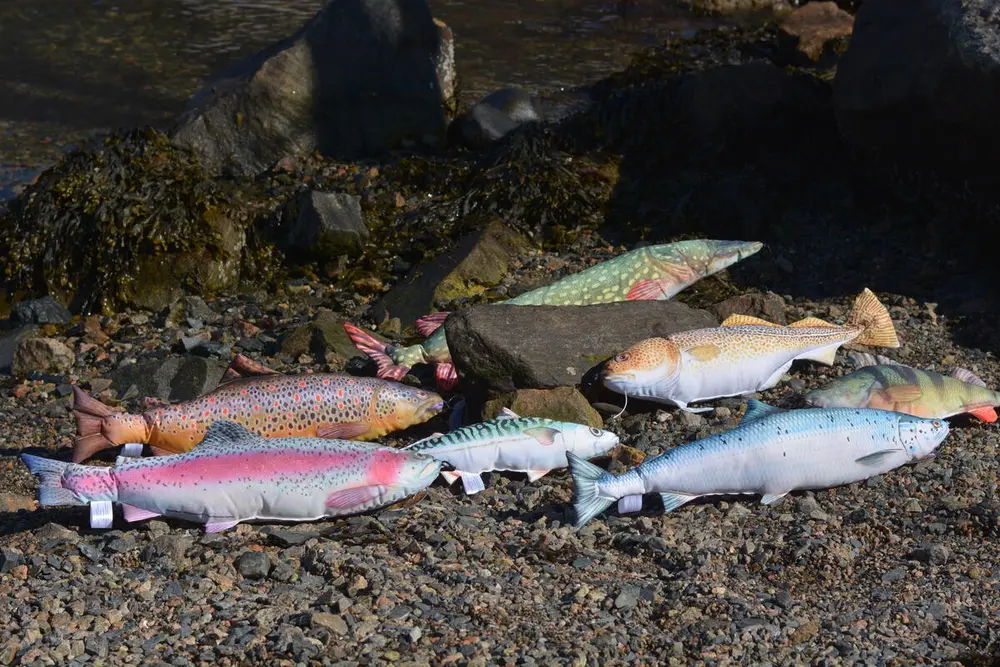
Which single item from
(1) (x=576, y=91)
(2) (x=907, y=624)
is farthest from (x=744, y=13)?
(2) (x=907, y=624)

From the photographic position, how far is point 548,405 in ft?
20.3

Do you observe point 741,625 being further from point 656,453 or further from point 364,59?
point 364,59

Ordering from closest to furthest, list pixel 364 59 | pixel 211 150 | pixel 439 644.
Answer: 1. pixel 439 644
2. pixel 211 150
3. pixel 364 59

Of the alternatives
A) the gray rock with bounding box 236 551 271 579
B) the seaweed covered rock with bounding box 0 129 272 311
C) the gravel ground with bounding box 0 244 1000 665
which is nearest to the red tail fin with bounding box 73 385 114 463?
the gravel ground with bounding box 0 244 1000 665

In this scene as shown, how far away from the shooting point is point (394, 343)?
24.7ft

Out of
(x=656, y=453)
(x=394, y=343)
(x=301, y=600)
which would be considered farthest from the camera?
(x=394, y=343)

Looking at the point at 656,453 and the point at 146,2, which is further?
the point at 146,2

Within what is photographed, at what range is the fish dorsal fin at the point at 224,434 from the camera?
5.48 meters

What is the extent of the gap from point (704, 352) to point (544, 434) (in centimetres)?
116

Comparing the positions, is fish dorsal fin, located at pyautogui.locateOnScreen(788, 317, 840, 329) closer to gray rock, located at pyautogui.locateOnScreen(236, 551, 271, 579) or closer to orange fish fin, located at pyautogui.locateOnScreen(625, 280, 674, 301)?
orange fish fin, located at pyautogui.locateOnScreen(625, 280, 674, 301)

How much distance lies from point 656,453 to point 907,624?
5.71 feet

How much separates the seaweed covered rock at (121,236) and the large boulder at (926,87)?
4.66m

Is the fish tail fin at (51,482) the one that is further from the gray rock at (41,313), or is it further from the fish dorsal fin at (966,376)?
the fish dorsal fin at (966,376)

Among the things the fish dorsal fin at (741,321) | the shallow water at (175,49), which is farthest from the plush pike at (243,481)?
the shallow water at (175,49)
